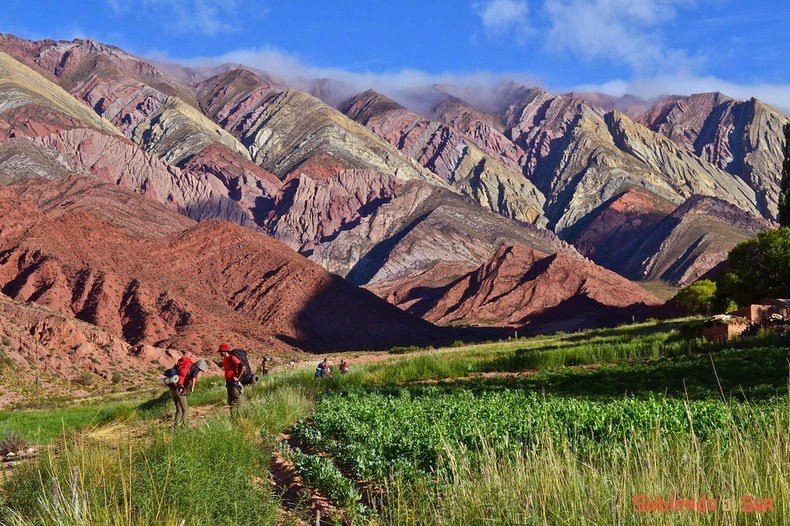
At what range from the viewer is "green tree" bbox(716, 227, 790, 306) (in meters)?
49.7

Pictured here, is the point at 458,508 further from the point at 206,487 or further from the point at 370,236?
the point at 370,236

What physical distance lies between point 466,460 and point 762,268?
5209 centimetres

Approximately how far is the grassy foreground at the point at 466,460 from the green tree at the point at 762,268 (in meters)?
26.0

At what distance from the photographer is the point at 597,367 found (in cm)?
3059

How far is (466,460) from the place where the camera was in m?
5.81

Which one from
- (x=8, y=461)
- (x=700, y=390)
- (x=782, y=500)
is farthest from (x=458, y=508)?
(x=700, y=390)

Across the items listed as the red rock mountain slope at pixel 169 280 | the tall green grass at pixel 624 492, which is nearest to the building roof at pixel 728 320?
the tall green grass at pixel 624 492

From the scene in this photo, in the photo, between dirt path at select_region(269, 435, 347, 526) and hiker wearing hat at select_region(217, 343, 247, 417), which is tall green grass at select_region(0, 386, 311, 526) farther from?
hiker wearing hat at select_region(217, 343, 247, 417)

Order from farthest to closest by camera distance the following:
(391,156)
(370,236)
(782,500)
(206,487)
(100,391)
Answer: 1. (391,156)
2. (370,236)
3. (100,391)
4. (206,487)
5. (782,500)

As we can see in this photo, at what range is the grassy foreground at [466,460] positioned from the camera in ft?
16.2

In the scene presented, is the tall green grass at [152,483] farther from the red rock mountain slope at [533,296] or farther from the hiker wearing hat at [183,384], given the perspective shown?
the red rock mountain slope at [533,296]

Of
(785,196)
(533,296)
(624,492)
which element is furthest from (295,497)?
(533,296)

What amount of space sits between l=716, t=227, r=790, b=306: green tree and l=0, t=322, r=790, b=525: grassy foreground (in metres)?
26.0

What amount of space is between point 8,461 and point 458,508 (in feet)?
41.0
